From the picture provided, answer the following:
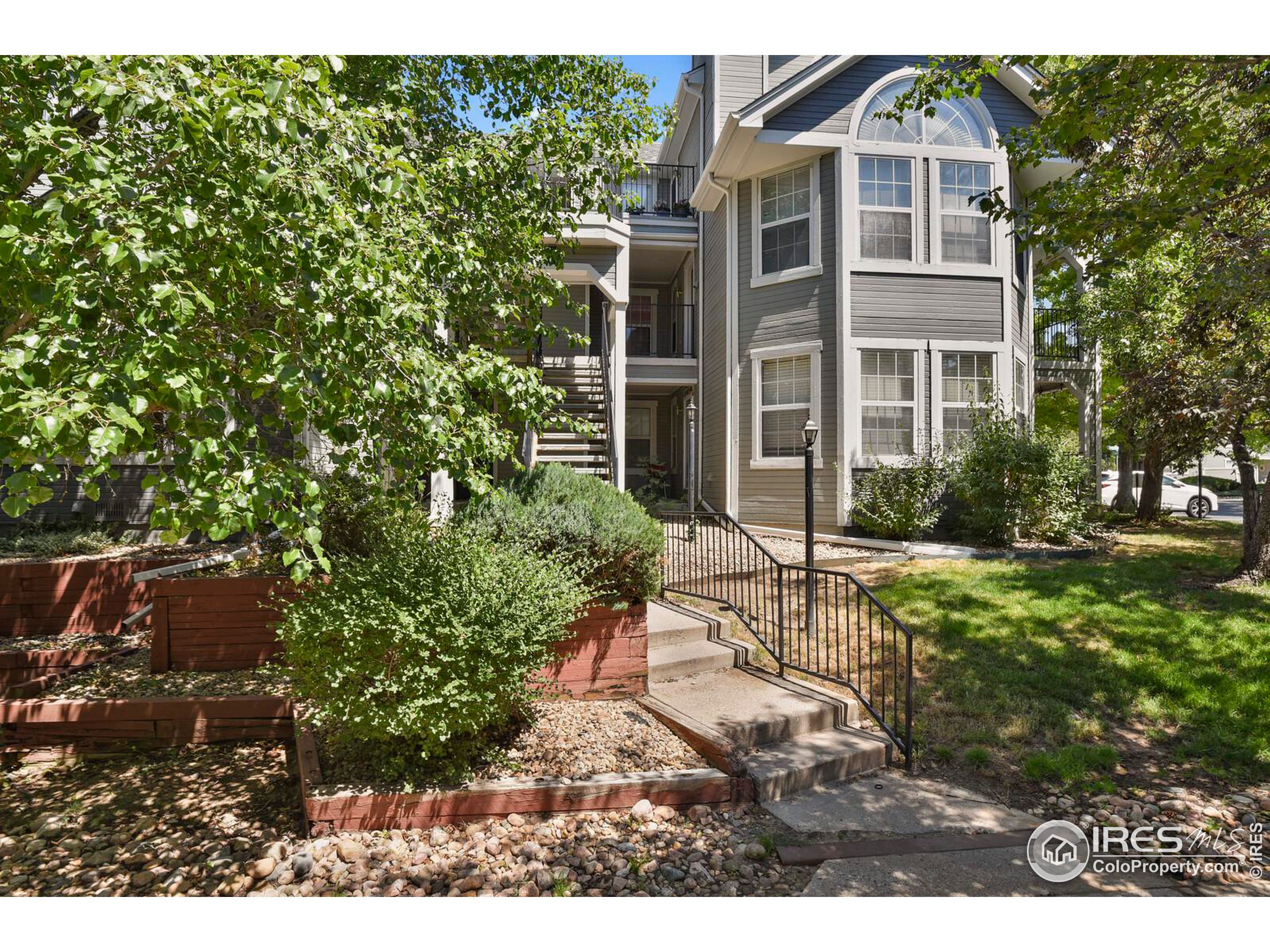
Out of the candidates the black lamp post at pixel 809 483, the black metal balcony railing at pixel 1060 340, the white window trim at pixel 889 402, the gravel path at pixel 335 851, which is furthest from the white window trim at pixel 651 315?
the gravel path at pixel 335 851

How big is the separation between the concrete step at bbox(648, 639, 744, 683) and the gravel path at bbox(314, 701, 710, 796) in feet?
1.40

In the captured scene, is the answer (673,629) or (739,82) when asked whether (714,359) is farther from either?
(673,629)

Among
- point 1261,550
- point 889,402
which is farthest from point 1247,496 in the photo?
point 889,402

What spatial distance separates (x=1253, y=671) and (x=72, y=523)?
12.2 m

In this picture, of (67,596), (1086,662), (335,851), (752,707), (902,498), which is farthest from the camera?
(902,498)

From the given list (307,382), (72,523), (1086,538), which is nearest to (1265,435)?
(1086,538)

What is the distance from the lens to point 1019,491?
9.21 metres

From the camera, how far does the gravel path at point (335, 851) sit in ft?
9.96

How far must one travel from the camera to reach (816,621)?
6.25m

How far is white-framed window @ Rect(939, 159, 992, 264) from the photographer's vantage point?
10.3 metres

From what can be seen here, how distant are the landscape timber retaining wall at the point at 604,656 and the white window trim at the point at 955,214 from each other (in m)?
8.31

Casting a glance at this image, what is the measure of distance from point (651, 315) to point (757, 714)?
13.1 metres

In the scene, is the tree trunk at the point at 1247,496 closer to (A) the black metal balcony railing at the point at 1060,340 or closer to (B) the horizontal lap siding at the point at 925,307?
(B) the horizontal lap siding at the point at 925,307
